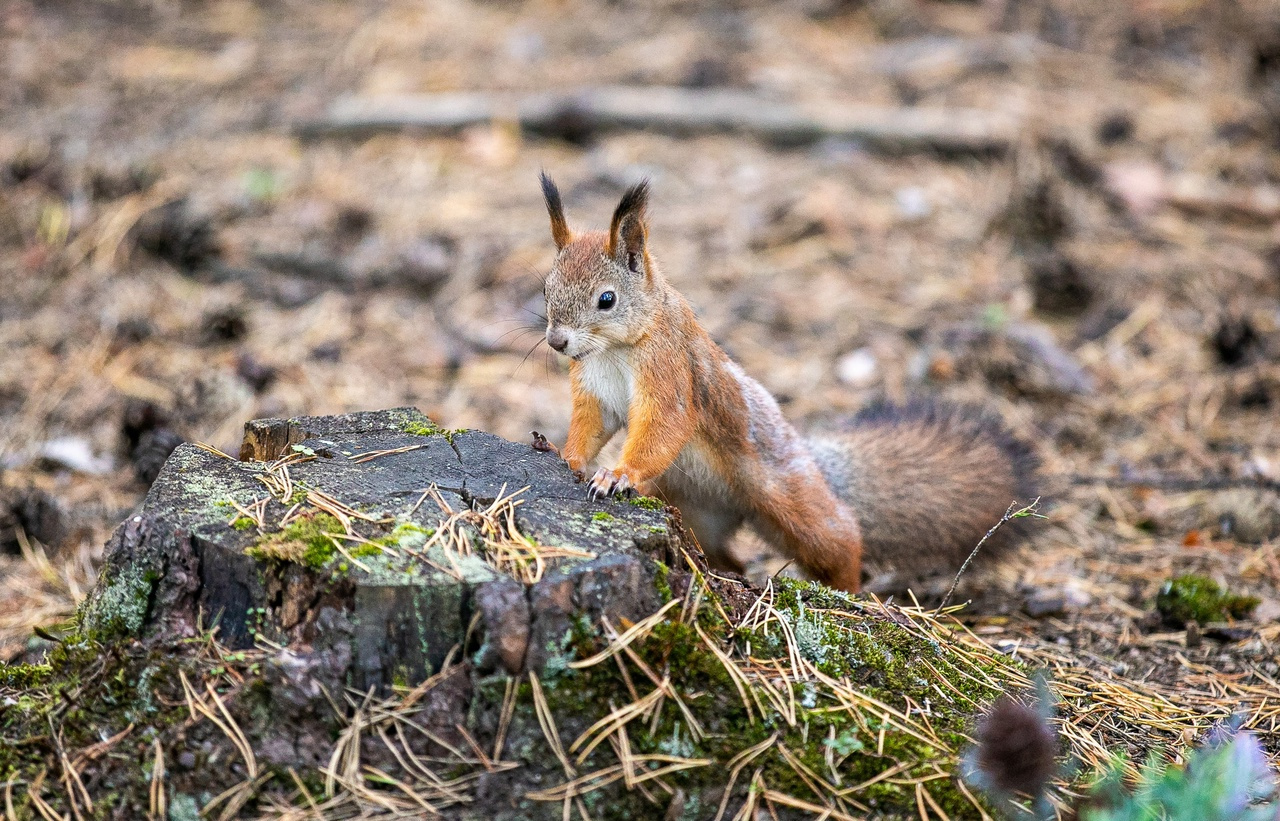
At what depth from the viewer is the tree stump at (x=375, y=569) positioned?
1845 millimetres

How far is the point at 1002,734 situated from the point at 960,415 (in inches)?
79.1

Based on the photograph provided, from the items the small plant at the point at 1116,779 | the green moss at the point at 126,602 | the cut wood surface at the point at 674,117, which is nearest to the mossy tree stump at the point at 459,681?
the green moss at the point at 126,602

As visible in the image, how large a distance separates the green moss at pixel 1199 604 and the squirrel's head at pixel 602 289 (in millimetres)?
1699

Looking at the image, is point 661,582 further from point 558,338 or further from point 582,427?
point 582,427

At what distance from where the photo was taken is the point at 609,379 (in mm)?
2875

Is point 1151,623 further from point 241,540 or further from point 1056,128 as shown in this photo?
point 1056,128

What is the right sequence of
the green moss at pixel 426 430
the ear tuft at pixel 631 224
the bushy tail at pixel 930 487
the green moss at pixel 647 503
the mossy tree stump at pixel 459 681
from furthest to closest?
the bushy tail at pixel 930 487 → the ear tuft at pixel 631 224 → the green moss at pixel 426 430 → the green moss at pixel 647 503 → the mossy tree stump at pixel 459 681

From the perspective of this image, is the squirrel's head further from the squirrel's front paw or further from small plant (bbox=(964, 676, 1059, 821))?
small plant (bbox=(964, 676, 1059, 821))

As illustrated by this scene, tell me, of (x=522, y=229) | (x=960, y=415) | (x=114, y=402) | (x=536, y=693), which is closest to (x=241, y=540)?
(x=536, y=693)

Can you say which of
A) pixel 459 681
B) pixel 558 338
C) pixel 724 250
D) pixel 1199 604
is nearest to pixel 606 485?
pixel 558 338

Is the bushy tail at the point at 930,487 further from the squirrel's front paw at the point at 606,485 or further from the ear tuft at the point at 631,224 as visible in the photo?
the squirrel's front paw at the point at 606,485

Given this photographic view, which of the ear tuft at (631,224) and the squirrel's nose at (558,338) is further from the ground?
the ear tuft at (631,224)

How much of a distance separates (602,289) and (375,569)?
112cm

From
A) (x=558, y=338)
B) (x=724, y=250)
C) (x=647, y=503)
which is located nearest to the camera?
(x=647, y=503)
